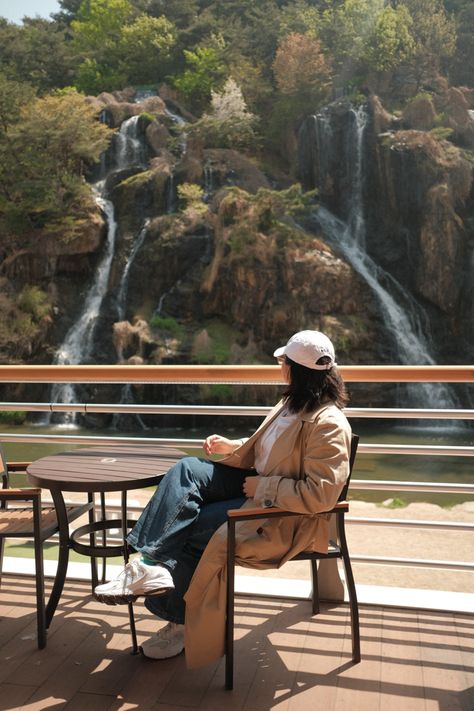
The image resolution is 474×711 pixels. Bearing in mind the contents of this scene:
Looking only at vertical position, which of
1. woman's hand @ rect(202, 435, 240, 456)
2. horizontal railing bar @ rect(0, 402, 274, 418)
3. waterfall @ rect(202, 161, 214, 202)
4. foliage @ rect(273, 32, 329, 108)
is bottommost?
woman's hand @ rect(202, 435, 240, 456)

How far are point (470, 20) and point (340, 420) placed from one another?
2999cm

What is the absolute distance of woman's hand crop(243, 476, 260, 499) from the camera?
98.3 inches

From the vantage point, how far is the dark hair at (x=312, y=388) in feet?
8.00

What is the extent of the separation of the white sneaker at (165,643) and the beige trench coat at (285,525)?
10.1 inches

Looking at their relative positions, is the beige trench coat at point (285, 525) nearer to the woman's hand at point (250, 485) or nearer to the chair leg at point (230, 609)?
the chair leg at point (230, 609)

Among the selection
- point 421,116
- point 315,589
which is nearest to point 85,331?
point 421,116

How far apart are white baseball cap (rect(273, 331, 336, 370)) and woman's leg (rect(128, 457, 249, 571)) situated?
0.54 metres

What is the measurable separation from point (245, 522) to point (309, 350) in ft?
1.97

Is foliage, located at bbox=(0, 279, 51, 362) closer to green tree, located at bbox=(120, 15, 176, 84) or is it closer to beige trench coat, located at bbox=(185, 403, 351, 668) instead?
green tree, located at bbox=(120, 15, 176, 84)

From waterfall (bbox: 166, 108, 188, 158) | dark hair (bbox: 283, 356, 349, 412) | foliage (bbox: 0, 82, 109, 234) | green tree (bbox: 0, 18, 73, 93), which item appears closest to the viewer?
dark hair (bbox: 283, 356, 349, 412)

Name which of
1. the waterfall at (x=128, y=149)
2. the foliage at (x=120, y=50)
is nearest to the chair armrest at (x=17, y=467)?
the waterfall at (x=128, y=149)

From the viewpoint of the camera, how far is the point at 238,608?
288 centimetres

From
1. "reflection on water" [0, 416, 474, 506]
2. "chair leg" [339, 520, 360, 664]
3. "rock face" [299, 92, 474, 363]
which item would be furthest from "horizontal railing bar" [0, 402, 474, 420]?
"rock face" [299, 92, 474, 363]

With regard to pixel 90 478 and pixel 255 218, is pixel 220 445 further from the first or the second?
pixel 255 218
